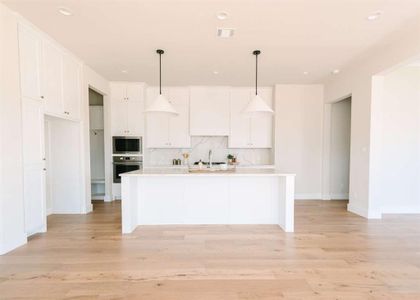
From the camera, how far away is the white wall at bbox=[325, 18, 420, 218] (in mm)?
3242

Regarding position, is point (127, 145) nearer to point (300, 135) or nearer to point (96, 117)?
point (96, 117)

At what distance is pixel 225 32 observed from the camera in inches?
116

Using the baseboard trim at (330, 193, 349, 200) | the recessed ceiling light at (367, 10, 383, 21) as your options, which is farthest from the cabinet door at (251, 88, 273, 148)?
the recessed ceiling light at (367, 10, 383, 21)

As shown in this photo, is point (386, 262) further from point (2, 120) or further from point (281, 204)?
point (2, 120)

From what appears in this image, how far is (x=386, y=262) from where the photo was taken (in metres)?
2.40

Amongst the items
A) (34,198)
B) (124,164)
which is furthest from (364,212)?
(34,198)

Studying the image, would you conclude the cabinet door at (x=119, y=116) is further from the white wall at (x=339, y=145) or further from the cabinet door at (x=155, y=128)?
the white wall at (x=339, y=145)

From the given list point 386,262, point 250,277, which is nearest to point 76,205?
point 250,277

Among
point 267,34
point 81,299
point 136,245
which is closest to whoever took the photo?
point 81,299

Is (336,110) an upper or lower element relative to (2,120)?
upper

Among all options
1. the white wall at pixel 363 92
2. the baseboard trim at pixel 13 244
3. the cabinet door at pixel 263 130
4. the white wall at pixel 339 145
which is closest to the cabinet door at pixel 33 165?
the baseboard trim at pixel 13 244

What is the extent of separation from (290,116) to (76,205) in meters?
4.95

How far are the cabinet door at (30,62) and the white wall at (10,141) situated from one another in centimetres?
8

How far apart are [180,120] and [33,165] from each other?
322 cm
